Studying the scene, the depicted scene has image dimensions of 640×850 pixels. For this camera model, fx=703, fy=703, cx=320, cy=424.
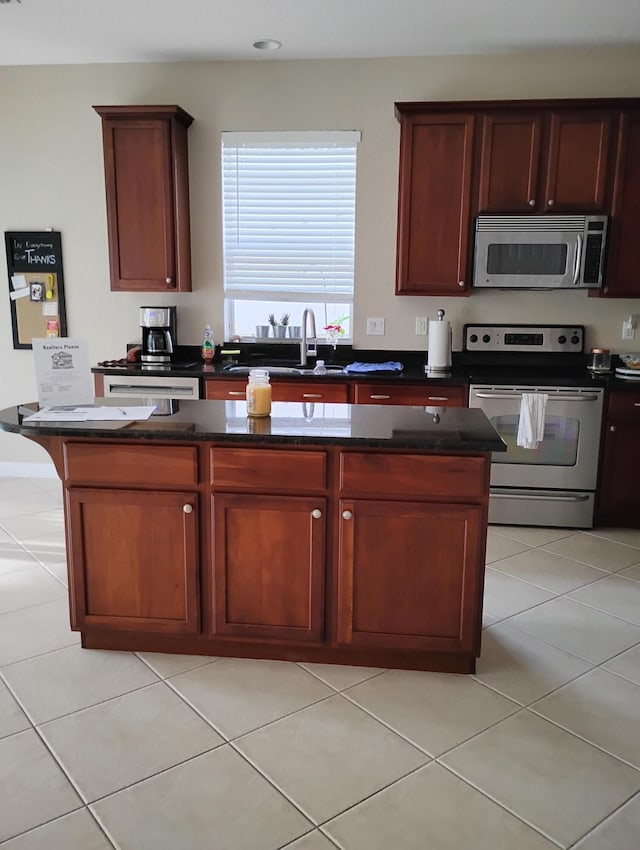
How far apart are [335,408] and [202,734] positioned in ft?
Answer: 4.25

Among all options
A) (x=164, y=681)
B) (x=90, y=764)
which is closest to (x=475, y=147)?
(x=164, y=681)

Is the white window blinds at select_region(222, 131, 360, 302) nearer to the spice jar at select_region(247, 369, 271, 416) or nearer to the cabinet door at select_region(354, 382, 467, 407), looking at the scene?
the cabinet door at select_region(354, 382, 467, 407)

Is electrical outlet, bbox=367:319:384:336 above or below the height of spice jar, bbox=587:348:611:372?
above

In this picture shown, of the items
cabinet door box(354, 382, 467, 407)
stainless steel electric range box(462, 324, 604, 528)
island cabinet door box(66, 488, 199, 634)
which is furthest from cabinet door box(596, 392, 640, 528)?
island cabinet door box(66, 488, 199, 634)

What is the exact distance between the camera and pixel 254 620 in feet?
8.38

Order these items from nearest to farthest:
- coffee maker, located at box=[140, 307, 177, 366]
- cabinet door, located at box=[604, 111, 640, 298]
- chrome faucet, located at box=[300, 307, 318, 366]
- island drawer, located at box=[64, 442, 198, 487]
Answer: island drawer, located at box=[64, 442, 198, 487] → cabinet door, located at box=[604, 111, 640, 298] → chrome faucet, located at box=[300, 307, 318, 366] → coffee maker, located at box=[140, 307, 177, 366]

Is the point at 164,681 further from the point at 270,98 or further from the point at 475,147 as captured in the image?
the point at 270,98

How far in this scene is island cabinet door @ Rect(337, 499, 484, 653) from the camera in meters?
2.41

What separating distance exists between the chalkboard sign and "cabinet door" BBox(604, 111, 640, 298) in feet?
11.8

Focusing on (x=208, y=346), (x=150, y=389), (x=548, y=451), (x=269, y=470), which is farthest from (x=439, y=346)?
(x=269, y=470)

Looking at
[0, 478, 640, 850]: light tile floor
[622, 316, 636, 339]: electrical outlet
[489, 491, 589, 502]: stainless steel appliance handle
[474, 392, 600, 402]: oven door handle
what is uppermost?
[622, 316, 636, 339]: electrical outlet

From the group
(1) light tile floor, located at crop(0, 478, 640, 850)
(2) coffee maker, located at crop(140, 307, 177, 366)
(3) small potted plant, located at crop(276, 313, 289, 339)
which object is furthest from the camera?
(3) small potted plant, located at crop(276, 313, 289, 339)

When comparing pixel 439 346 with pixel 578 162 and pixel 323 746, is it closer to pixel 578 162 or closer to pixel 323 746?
pixel 578 162

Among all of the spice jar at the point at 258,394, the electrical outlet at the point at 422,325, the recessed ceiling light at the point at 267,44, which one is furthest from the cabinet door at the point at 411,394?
the recessed ceiling light at the point at 267,44
